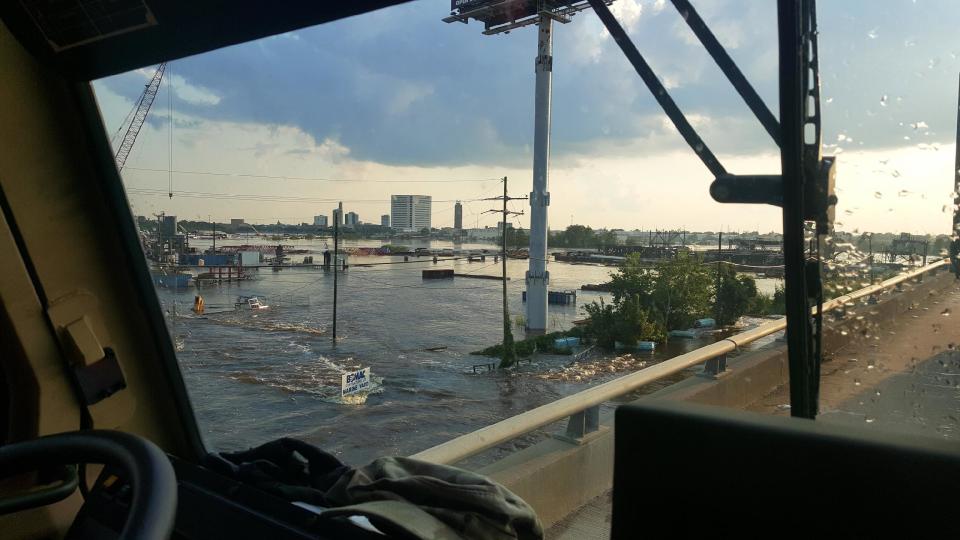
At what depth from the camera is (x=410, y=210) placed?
8.83ft

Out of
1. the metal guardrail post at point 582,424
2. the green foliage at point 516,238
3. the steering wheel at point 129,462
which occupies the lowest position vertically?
the metal guardrail post at point 582,424

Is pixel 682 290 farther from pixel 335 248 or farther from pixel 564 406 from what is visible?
pixel 335 248

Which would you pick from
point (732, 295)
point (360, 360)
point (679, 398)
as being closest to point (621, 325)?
point (679, 398)

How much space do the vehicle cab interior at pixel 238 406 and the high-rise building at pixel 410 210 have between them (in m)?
0.85

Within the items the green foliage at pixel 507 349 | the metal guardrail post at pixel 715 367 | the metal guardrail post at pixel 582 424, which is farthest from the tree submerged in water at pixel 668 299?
the metal guardrail post at pixel 582 424

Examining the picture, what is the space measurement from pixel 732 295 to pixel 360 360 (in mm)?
1974

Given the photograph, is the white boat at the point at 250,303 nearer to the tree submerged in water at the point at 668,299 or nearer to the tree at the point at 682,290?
the tree submerged in water at the point at 668,299

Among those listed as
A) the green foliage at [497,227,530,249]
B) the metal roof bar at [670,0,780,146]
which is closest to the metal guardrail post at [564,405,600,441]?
the green foliage at [497,227,530,249]

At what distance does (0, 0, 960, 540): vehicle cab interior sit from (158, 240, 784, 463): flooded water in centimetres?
17

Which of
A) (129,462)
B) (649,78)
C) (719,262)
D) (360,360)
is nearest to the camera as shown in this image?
(129,462)

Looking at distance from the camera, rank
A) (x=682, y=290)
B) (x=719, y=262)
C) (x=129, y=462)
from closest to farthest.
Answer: (x=129, y=462), (x=719, y=262), (x=682, y=290)

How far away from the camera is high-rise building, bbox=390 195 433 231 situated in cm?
269

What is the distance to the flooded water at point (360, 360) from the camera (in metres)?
2.57

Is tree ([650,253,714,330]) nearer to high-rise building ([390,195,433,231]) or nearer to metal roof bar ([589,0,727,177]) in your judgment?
metal roof bar ([589,0,727,177])
